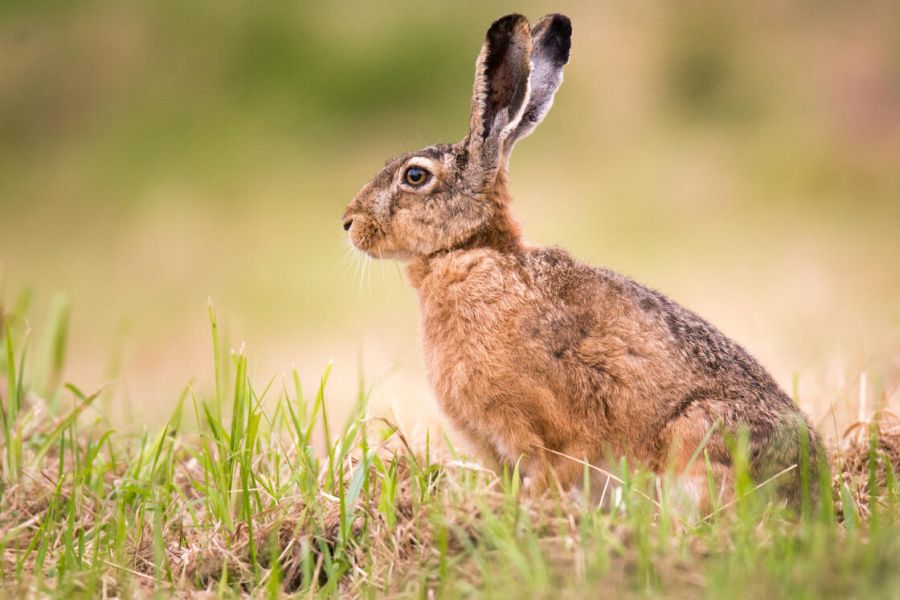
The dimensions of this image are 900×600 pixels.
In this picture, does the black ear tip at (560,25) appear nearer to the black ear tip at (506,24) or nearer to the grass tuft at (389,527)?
the black ear tip at (506,24)

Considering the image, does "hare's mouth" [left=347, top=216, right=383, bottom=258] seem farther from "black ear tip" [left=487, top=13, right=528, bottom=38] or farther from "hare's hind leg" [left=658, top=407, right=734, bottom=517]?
"hare's hind leg" [left=658, top=407, right=734, bottom=517]

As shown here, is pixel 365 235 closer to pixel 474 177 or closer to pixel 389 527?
pixel 474 177

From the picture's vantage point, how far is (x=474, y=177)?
205 inches

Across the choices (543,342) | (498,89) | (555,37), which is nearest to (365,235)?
(498,89)

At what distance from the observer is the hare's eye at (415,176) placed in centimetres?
530

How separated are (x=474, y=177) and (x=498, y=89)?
433 millimetres

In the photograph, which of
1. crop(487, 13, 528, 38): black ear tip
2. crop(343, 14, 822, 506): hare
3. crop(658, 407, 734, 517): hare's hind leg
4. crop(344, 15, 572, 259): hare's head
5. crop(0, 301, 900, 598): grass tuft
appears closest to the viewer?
crop(0, 301, 900, 598): grass tuft

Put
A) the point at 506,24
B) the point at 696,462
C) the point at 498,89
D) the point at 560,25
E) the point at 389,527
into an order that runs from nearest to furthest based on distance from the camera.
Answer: the point at 389,527 < the point at 696,462 < the point at 506,24 < the point at 498,89 < the point at 560,25

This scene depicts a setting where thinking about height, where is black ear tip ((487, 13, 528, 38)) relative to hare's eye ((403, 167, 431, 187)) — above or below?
above

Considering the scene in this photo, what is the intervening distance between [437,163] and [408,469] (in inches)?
63.2

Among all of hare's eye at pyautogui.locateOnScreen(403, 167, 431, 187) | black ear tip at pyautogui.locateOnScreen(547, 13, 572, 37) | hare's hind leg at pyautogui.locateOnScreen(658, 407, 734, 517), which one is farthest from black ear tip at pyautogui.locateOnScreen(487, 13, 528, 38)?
hare's hind leg at pyautogui.locateOnScreen(658, 407, 734, 517)

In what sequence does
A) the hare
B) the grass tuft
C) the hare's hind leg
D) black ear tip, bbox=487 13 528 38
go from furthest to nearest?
black ear tip, bbox=487 13 528 38 < the hare < the hare's hind leg < the grass tuft

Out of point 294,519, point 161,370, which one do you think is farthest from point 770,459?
point 161,370

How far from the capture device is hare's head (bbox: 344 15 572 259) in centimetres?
511
